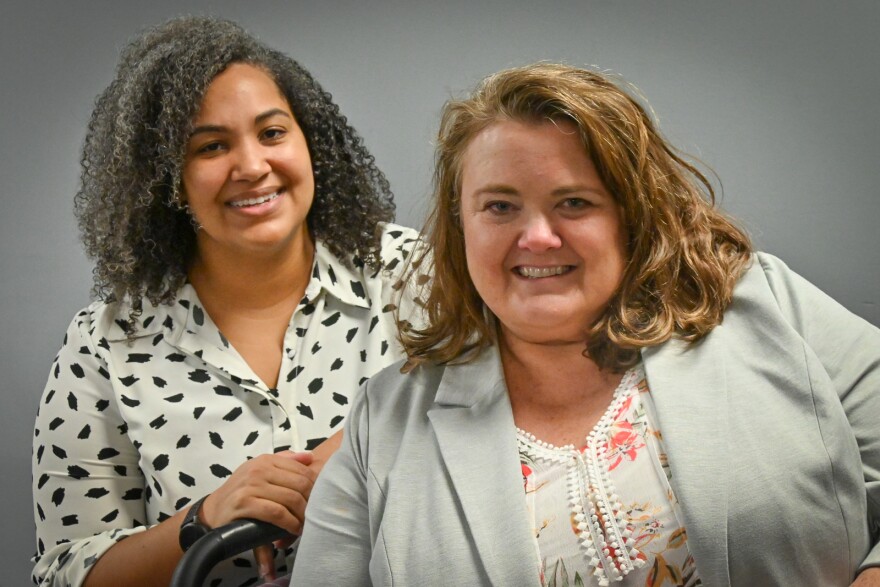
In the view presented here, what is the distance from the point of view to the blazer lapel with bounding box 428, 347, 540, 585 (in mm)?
1529

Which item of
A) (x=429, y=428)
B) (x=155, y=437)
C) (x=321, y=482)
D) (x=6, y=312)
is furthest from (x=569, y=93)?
(x=6, y=312)

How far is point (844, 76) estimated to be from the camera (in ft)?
7.36

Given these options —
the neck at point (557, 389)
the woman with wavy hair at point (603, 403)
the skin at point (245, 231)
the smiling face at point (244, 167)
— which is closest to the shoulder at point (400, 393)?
the woman with wavy hair at point (603, 403)

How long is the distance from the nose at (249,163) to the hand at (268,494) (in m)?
0.57

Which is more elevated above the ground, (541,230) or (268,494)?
(541,230)

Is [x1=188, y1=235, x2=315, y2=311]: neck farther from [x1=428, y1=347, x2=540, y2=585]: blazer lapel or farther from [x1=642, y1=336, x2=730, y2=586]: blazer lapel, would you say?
[x1=642, y1=336, x2=730, y2=586]: blazer lapel

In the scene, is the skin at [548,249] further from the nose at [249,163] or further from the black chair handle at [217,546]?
the nose at [249,163]

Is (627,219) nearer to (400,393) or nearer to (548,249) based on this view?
(548,249)

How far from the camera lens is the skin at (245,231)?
2094 mm

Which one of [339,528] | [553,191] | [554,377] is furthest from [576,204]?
[339,528]

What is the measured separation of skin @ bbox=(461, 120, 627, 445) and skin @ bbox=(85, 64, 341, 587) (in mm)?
486

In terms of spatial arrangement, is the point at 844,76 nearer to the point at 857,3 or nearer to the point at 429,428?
the point at 857,3

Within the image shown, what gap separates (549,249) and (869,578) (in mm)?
639

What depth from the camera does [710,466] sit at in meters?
1.50
